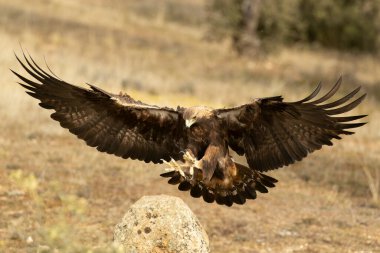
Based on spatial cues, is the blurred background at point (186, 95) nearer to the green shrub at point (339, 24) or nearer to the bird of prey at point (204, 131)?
the green shrub at point (339, 24)

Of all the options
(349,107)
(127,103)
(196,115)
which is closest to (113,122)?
(127,103)

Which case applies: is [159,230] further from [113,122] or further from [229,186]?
[113,122]

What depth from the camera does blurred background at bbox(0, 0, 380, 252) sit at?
880 cm

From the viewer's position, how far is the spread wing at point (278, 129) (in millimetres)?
6914

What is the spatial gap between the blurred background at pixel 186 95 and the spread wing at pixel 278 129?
1455mm

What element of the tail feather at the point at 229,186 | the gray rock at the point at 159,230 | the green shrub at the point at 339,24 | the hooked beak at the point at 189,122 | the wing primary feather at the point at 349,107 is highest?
the green shrub at the point at 339,24

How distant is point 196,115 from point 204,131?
17cm

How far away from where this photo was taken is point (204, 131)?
6.94m

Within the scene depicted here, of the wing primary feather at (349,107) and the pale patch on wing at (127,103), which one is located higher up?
the pale patch on wing at (127,103)

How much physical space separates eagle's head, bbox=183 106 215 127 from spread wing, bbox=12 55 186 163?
380 millimetres

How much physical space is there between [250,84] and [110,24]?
10.2 meters

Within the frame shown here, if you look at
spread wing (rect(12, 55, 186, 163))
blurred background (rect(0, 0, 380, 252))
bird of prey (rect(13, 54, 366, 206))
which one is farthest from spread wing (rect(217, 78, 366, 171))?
blurred background (rect(0, 0, 380, 252))

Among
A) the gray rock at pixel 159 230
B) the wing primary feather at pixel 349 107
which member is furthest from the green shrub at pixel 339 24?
the gray rock at pixel 159 230

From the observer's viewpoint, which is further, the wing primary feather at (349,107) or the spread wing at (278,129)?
the spread wing at (278,129)
